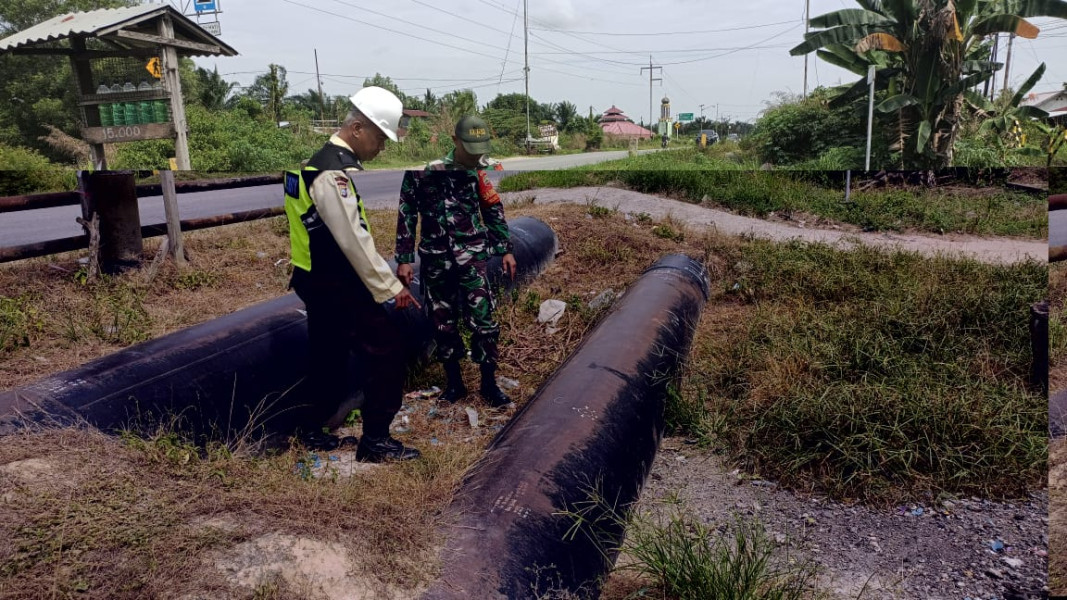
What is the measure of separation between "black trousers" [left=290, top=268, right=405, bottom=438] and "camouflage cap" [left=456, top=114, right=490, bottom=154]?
0.91 metres

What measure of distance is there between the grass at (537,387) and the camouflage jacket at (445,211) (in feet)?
2.68

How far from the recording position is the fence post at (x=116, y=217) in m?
4.17

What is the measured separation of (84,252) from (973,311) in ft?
18.7

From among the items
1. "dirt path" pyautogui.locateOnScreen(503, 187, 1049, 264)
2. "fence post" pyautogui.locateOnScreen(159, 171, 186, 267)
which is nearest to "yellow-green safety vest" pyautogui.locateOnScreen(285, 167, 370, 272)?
"fence post" pyautogui.locateOnScreen(159, 171, 186, 267)

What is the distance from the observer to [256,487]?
5.73 feet

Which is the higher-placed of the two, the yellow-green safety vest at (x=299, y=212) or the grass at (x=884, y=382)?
the yellow-green safety vest at (x=299, y=212)

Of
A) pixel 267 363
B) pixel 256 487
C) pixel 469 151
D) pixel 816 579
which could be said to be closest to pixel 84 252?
pixel 267 363

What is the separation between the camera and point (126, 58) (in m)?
2.10

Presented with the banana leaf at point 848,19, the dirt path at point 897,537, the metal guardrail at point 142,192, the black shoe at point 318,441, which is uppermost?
the banana leaf at point 848,19

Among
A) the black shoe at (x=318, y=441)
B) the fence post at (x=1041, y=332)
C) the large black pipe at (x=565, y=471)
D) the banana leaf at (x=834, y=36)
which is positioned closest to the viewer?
the fence post at (x=1041, y=332)

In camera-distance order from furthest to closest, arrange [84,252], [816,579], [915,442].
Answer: [84,252], [915,442], [816,579]

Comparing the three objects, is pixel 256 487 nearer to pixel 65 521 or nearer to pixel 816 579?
pixel 65 521

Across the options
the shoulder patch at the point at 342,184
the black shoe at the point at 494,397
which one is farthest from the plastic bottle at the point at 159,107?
the black shoe at the point at 494,397

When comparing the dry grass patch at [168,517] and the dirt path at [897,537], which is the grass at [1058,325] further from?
the dry grass patch at [168,517]
